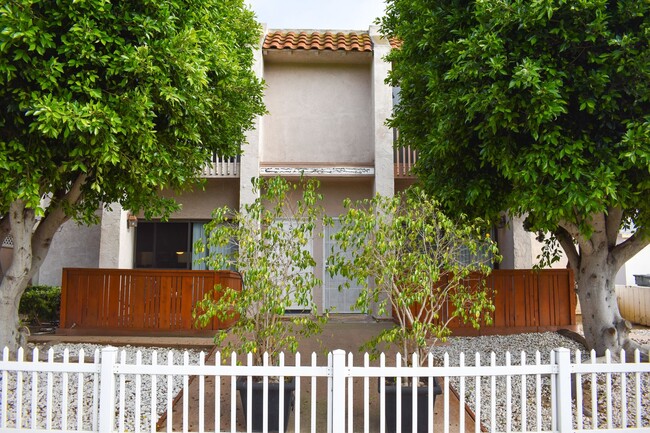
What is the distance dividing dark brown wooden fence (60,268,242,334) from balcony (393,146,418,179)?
5.38 metres

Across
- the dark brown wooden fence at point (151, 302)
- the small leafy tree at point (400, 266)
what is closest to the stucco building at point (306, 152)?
the dark brown wooden fence at point (151, 302)

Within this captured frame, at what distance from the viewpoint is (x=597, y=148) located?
5.44 meters

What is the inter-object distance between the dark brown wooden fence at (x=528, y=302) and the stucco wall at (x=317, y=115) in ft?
16.4

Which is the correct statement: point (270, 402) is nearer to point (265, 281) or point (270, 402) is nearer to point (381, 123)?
point (265, 281)

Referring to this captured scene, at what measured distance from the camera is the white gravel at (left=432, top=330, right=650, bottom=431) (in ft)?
17.6

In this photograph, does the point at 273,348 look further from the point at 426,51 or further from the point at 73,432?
the point at 426,51

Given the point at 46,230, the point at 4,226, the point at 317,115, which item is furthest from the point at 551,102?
the point at 317,115

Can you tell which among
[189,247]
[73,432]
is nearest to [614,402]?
[73,432]

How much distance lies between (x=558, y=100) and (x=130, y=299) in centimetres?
831

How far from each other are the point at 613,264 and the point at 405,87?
4192 millimetres

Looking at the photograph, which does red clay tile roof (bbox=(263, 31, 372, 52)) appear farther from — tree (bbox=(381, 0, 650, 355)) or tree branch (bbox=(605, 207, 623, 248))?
tree branch (bbox=(605, 207, 623, 248))

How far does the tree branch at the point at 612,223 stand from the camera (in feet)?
22.6

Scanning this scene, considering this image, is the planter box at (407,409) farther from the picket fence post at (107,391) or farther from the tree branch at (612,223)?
the tree branch at (612,223)

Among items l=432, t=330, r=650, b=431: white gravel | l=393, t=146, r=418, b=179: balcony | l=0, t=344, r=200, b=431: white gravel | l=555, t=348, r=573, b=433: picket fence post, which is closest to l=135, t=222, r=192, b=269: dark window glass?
l=0, t=344, r=200, b=431: white gravel
